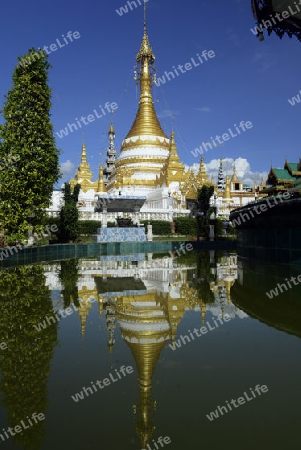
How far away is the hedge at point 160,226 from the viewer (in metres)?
32.4

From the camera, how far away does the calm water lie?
85.9 inches

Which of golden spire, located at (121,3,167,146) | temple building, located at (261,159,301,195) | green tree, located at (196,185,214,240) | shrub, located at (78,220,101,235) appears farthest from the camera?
golden spire, located at (121,3,167,146)

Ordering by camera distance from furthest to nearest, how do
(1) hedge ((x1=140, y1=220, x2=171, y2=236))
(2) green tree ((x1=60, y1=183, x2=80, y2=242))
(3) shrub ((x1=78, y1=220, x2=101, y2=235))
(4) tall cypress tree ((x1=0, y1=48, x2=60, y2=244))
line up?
(1) hedge ((x1=140, y1=220, x2=171, y2=236)) → (3) shrub ((x1=78, y1=220, x2=101, y2=235)) → (2) green tree ((x1=60, y1=183, x2=80, y2=242)) → (4) tall cypress tree ((x1=0, y1=48, x2=60, y2=244))

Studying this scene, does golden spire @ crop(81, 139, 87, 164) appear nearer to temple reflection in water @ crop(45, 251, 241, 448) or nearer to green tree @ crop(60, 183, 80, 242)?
green tree @ crop(60, 183, 80, 242)

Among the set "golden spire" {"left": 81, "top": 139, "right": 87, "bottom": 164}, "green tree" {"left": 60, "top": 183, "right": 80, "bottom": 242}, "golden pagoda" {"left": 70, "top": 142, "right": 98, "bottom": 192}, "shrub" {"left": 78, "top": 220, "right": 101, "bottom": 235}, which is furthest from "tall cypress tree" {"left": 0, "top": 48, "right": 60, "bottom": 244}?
"golden spire" {"left": 81, "top": 139, "right": 87, "bottom": 164}

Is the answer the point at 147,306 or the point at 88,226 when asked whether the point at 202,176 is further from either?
the point at 147,306

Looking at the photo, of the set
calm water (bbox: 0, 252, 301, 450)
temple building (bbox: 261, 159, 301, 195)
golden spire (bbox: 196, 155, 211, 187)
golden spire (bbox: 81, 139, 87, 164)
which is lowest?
calm water (bbox: 0, 252, 301, 450)

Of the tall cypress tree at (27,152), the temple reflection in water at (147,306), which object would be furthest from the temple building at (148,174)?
the temple reflection in water at (147,306)

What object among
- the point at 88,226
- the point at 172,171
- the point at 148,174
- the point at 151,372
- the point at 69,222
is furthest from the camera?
the point at 148,174

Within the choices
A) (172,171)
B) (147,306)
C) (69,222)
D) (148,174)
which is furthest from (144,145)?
(147,306)

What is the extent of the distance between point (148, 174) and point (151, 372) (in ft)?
144

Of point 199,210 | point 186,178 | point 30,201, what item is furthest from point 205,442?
point 186,178

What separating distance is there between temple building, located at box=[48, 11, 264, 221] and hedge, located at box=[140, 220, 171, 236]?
3.98 feet

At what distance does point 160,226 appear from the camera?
32969 millimetres
